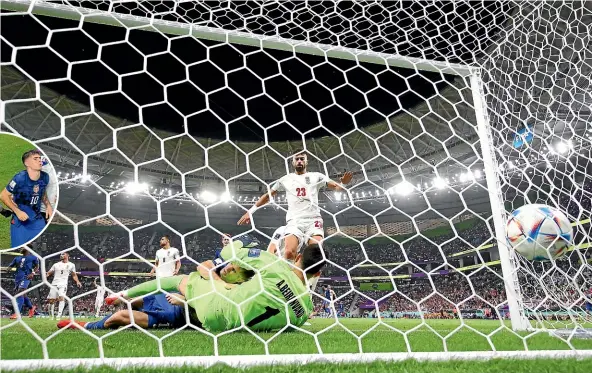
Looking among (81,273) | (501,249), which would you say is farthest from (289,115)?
(81,273)

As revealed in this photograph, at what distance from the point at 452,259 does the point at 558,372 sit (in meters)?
16.8

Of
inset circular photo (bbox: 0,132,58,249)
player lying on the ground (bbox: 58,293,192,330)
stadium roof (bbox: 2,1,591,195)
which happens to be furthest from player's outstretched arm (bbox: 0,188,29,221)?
player lying on the ground (bbox: 58,293,192,330)

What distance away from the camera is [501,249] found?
8.64ft

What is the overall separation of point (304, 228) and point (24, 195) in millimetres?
1802

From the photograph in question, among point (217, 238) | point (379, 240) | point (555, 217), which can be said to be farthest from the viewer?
point (379, 240)

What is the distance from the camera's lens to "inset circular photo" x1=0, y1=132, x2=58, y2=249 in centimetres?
183

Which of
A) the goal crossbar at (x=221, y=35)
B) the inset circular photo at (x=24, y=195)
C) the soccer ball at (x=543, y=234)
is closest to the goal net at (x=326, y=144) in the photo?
the goal crossbar at (x=221, y=35)

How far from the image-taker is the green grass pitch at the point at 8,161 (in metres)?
1.96

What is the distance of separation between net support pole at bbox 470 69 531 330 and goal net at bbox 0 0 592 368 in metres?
0.01

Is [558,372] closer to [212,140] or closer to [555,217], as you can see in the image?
[555,217]

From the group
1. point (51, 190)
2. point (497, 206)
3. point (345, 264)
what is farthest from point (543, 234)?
point (345, 264)

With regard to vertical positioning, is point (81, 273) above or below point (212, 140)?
below

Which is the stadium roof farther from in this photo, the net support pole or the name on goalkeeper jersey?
the name on goalkeeper jersey

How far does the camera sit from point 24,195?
1821mm
